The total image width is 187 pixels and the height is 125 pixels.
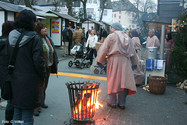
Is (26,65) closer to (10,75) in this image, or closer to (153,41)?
(10,75)

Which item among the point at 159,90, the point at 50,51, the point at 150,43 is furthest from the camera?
the point at 150,43

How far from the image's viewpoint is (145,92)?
21.1 ft

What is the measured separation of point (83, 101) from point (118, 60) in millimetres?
1466

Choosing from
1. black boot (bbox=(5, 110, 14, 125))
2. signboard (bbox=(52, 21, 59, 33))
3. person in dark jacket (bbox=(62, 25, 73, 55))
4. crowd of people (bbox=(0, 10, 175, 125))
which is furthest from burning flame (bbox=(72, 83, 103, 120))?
signboard (bbox=(52, 21, 59, 33))

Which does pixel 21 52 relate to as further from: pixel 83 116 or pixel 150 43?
pixel 150 43

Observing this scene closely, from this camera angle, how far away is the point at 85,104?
3615mm

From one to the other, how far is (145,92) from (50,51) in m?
3.46

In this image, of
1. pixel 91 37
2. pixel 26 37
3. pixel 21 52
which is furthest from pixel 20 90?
pixel 91 37

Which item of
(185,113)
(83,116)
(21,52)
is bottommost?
(185,113)

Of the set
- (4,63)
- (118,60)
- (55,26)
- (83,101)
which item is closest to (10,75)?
(4,63)

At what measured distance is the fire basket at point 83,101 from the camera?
11.5ft

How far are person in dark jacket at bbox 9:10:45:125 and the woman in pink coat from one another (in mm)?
2215

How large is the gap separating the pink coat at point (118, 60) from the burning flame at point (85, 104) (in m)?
1.07

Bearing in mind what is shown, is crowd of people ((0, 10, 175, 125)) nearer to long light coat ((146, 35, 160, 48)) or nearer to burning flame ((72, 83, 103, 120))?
burning flame ((72, 83, 103, 120))
